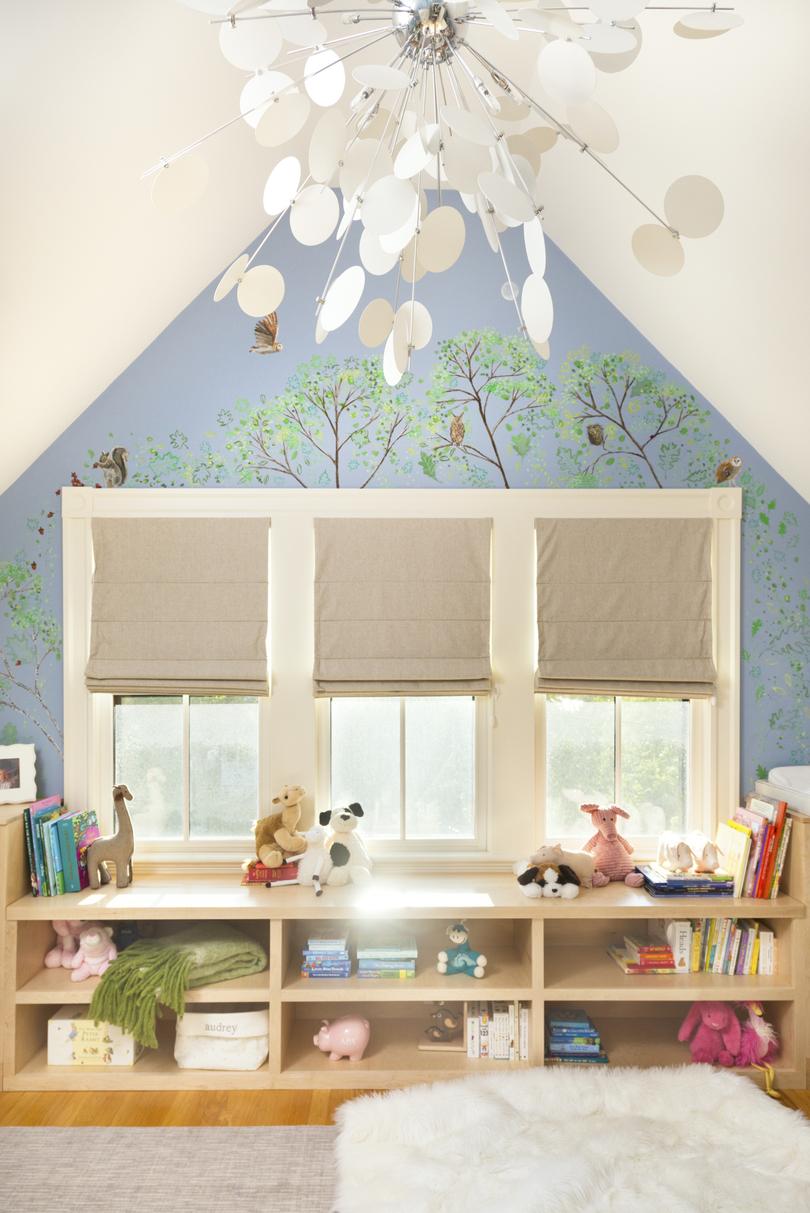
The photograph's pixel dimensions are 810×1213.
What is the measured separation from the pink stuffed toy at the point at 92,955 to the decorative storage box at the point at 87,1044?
0.44ft

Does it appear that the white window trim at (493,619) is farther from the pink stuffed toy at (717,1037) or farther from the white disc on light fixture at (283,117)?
the white disc on light fixture at (283,117)

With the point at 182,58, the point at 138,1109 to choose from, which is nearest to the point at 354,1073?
the point at 138,1109

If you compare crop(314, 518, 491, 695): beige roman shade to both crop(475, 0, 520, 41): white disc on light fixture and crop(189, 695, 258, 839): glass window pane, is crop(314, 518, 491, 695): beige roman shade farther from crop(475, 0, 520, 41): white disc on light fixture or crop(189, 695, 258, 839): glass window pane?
crop(475, 0, 520, 41): white disc on light fixture

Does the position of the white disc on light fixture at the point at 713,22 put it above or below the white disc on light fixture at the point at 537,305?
above

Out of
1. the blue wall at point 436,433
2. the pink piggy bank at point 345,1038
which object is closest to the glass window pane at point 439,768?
the pink piggy bank at point 345,1038

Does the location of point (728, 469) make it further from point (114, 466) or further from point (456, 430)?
point (114, 466)

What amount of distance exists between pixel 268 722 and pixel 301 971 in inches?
31.8

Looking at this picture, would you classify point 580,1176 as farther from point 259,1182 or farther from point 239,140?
point 239,140

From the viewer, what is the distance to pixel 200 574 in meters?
3.12

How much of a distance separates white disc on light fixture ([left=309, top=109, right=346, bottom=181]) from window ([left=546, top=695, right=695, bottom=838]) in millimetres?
2211

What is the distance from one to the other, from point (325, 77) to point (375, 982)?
245cm

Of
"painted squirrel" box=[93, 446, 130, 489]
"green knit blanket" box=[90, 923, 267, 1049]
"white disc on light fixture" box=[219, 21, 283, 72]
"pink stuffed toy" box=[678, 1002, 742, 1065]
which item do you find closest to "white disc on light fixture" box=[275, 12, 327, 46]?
"white disc on light fixture" box=[219, 21, 283, 72]

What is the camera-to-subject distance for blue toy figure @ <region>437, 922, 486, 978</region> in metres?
2.84

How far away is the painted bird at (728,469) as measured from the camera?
10.4 feet
